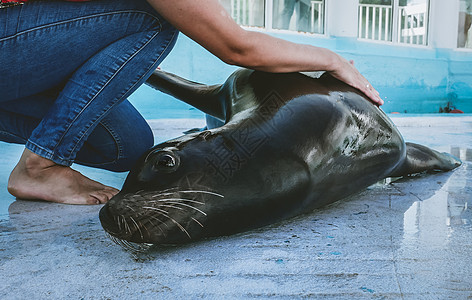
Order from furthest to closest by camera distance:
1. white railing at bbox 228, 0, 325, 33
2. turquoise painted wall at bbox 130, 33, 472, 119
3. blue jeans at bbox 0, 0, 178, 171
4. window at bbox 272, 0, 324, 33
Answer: window at bbox 272, 0, 324, 33
white railing at bbox 228, 0, 325, 33
turquoise painted wall at bbox 130, 33, 472, 119
blue jeans at bbox 0, 0, 178, 171

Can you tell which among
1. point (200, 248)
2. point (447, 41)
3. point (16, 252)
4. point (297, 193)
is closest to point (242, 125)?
point (297, 193)

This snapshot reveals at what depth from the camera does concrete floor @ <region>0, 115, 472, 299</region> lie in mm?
1129

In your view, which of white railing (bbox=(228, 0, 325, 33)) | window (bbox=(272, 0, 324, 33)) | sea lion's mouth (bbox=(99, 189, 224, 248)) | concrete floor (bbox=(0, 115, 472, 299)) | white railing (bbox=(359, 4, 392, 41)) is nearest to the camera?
concrete floor (bbox=(0, 115, 472, 299))

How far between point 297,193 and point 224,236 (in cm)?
29

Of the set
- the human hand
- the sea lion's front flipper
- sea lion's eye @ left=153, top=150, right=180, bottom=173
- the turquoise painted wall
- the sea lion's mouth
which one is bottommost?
the turquoise painted wall

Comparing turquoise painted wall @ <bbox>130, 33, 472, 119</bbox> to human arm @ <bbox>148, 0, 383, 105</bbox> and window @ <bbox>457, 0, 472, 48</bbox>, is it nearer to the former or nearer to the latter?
window @ <bbox>457, 0, 472, 48</bbox>

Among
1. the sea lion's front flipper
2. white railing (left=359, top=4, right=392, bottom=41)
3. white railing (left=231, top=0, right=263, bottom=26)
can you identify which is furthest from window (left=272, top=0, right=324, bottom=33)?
the sea lion's front flipper

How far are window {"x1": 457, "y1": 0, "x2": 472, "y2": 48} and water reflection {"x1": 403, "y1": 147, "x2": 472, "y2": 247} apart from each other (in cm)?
1179

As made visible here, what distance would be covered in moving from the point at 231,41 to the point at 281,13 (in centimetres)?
960

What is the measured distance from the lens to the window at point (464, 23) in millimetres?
12641

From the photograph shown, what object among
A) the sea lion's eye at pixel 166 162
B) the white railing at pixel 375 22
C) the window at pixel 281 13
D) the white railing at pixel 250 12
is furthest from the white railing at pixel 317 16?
the sea lion's eye at pixel 166 162

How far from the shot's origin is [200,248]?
142 centimetres

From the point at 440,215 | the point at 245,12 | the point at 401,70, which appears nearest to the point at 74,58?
the point at 440,215

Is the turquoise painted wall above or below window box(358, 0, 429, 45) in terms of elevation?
below
